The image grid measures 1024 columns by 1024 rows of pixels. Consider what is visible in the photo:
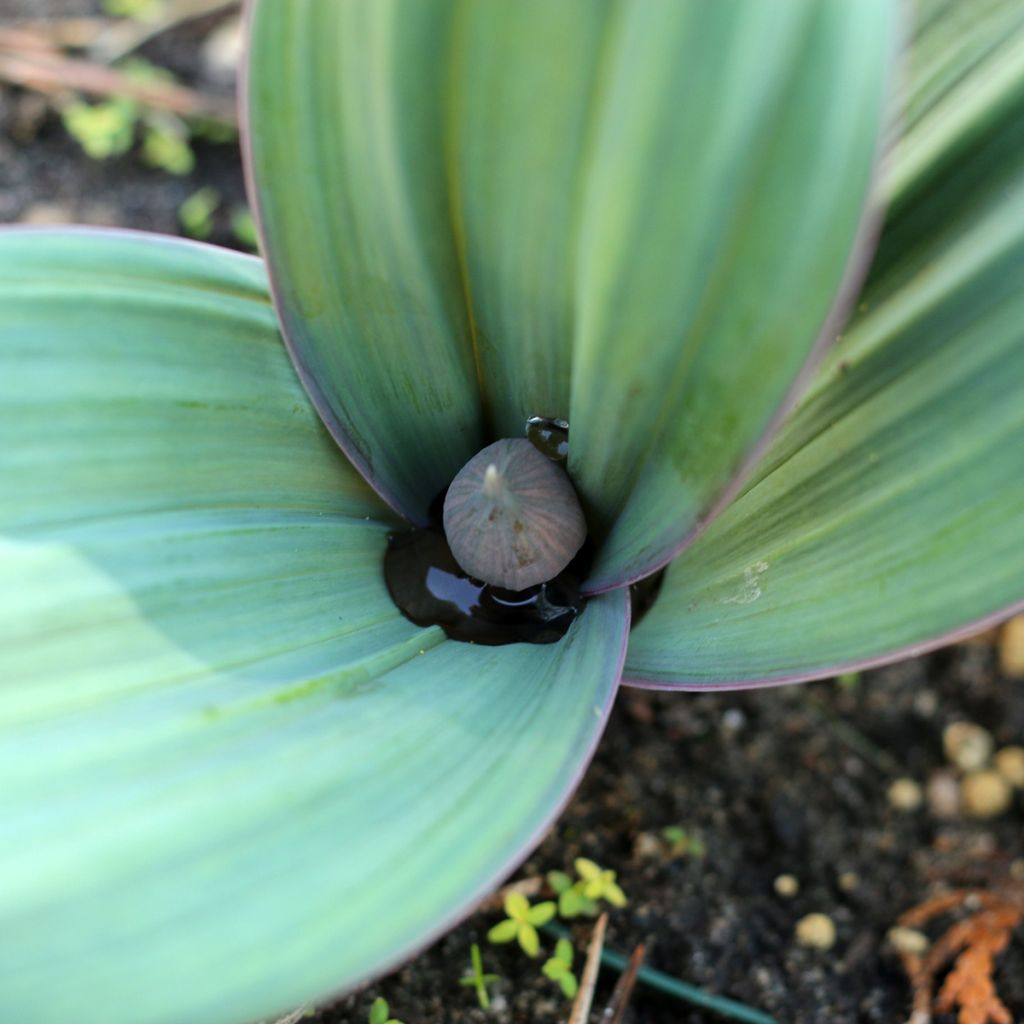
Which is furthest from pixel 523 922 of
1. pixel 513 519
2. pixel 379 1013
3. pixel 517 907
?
pixel 513 519

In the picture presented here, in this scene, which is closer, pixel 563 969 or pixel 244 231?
pixel 563 969

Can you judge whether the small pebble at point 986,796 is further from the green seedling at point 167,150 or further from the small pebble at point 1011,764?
the green seedling at point 167,150

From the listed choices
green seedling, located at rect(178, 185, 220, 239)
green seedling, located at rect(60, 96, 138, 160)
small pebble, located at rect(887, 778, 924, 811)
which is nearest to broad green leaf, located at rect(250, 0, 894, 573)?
small pebble, located at rect(887, 778, 924, 811)

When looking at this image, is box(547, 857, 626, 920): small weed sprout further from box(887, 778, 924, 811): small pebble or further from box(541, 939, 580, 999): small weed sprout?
box(887, 778, 924, 811): small pebble

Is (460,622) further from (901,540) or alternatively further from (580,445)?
(901,540)

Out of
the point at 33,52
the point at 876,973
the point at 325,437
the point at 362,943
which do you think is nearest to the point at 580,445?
the point at 325,437

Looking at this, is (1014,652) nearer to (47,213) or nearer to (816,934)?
(816,934)

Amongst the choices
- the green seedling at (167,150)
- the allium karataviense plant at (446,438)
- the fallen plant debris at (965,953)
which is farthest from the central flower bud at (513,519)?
the green seedling at (167,150)
